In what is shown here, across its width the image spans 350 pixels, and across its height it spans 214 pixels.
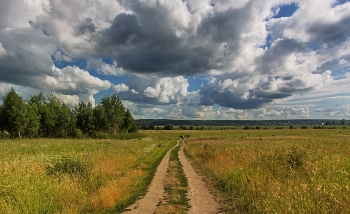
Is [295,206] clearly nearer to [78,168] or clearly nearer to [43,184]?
[43,184]

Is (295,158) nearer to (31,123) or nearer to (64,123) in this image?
(31,123)

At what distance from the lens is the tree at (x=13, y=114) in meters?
59.1

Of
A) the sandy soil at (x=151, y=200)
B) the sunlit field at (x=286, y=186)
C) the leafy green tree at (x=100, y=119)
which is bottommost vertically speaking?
the sandy soil at (x=151, y=200)

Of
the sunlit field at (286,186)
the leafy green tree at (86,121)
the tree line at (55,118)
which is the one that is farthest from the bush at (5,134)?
the sunlit field at (286,186)

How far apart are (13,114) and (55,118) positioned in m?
16.6

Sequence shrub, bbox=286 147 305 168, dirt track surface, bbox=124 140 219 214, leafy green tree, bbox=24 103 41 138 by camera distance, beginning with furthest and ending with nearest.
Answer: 1. leafy green tree, bbox=24 103 41 138
2. shrub, bbox=286 147 305 168
3. dirt track surface, bbox=124 140 219 214

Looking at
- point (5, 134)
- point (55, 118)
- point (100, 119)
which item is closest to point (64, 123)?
point (55, 118)

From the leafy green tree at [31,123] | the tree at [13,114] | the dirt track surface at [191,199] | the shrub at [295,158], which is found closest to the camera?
Answer: the dirt track surface at [191,199]

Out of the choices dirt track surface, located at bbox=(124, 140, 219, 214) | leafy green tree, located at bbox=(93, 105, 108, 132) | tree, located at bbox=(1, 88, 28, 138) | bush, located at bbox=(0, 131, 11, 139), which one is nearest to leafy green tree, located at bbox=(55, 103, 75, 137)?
leafy green tree, located at bbox=(93, 105, 108, 132)

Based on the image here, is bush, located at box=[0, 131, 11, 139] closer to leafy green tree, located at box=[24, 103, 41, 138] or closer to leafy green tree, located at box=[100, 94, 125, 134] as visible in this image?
leafy green tree, located at box=[24, 103, 41, 138]

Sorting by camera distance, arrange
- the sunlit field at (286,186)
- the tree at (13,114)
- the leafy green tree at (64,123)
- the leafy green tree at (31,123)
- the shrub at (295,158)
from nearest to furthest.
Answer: the sunlit field at (286,186) → the shrub at (295,158) → the tree at (13,114) → the leafy green tree at (31,123) → the leafy green tree at (64,123)

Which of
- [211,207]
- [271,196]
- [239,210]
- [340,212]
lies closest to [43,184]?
[211,207]

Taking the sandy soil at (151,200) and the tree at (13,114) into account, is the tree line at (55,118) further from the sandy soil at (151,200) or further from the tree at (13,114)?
the sandy soil at (151,200)

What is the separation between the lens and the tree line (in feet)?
198
